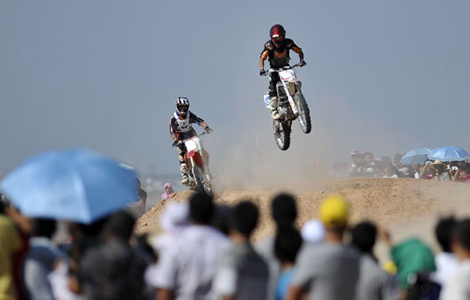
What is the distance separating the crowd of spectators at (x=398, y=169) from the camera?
24016 mm

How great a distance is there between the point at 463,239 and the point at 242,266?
1.68 metres

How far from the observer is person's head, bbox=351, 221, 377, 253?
281 inches

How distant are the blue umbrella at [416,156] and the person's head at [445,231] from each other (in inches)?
879

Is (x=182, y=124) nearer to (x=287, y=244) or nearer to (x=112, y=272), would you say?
(x=287, y=244)

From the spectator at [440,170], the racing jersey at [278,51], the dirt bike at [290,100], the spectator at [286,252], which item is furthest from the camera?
the spectator at [440,170]

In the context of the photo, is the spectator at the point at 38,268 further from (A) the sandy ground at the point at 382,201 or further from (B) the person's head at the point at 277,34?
(B) the person's head at the point at 277,34

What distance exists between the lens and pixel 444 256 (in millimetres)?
7520

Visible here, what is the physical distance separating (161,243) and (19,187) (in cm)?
122

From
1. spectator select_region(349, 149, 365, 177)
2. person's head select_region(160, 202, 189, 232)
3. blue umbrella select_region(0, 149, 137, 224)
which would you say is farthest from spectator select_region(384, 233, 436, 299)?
spectator select_region(349, 149, 365, 177)

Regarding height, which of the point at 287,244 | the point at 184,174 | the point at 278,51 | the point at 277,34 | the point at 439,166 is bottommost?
the point at 439,166

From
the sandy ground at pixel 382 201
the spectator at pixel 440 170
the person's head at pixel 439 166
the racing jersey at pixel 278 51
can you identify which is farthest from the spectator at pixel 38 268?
the person's head at pixel 439 166

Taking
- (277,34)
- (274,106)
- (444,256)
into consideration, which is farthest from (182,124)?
(444,256)

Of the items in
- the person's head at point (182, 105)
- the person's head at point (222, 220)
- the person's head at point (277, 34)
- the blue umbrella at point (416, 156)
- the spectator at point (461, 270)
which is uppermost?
the person's head at point (277, 34)

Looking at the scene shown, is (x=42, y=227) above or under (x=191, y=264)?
above
